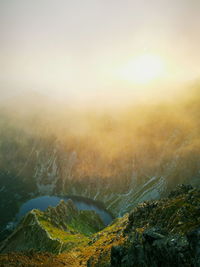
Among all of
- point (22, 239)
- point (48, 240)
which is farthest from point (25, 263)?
point (22, 239)

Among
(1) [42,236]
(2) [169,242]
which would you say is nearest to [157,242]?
(2) [169,242]

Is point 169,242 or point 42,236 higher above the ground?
point 169,242

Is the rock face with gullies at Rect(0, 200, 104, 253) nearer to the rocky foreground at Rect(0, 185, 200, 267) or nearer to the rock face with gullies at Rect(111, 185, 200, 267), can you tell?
the rocky foreground at Rect(0, 185, 200, 267)

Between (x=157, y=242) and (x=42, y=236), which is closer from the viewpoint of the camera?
(x=157, y=242)

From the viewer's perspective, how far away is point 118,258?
41344mm

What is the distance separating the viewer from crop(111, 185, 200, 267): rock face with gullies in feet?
92.4

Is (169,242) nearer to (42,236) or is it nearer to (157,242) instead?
(157,242)

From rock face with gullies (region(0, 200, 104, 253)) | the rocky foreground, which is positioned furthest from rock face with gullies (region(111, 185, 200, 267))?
rock face with gullies (region(0, 200, 104, 253))

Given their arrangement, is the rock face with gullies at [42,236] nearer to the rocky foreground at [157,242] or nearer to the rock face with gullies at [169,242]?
the rocky foreground at [157,242]

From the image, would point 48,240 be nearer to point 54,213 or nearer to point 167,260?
point 54,213

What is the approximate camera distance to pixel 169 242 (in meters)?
30.8

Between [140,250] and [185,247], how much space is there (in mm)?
10850

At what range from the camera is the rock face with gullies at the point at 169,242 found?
28156 millimetres

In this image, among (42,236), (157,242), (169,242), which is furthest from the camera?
(42,236)
